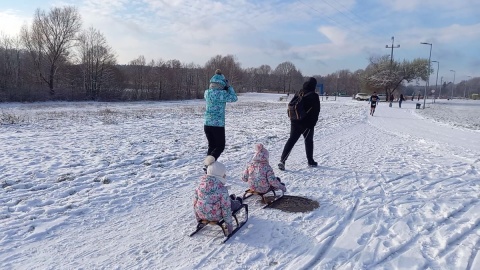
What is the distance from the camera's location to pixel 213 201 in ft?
13.1

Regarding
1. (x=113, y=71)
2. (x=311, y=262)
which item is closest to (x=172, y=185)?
(x=311, y=262)

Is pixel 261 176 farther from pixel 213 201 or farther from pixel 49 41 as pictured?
pixel 49 41

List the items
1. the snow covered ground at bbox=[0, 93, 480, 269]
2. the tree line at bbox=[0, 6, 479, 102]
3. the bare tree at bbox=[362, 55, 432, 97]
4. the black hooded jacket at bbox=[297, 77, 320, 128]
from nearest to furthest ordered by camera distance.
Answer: the snow covered ground at bbox=[0, 93, 480, 269]
the black hooded jacket at bbox=[297, 77, 320, 128]
the tree line at bbox=[0, 6, 479, 102]
the bare tree at bbox=[362, 55, 432, 97]

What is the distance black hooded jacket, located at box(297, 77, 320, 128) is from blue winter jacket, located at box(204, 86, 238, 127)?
176 centimetres

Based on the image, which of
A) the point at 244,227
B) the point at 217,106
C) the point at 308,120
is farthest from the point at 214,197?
the point at 308,120

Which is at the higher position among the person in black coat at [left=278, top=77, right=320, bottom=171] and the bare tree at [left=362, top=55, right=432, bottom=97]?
the bare tree at [left=362, top=55, right=432, bottom=97]

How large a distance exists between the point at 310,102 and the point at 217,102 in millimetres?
2143

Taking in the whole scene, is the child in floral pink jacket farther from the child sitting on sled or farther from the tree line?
the tree line

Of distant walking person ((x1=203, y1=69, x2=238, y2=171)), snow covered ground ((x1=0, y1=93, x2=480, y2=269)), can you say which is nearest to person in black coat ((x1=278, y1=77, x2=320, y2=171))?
snow covered ground ((x1=0, y1=93, x2=480, y2=269))

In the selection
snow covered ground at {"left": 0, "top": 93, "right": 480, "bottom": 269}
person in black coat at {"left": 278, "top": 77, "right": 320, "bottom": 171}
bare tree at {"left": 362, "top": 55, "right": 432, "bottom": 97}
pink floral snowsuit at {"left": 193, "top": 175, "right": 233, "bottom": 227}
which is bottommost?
snow covered ground at {"left": 0, "top": 93, "right": 480, "bottom": 269}

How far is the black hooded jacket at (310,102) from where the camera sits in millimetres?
7094

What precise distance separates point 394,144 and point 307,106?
577 centimetres

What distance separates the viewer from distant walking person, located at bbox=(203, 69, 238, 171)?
20.2 ft

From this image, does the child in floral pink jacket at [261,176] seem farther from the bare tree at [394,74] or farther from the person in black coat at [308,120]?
the bare tree at [394,74]
